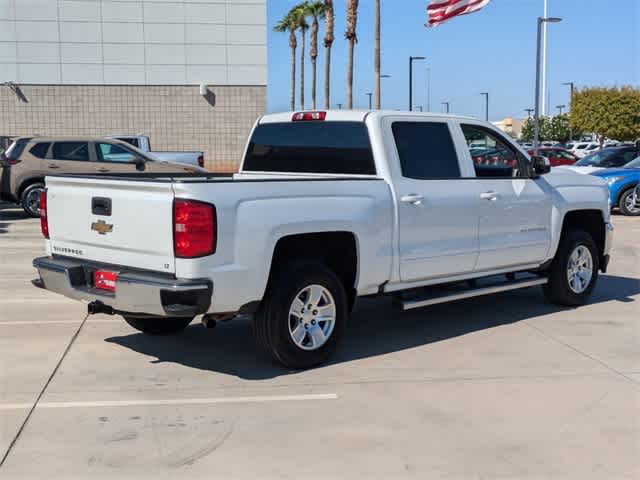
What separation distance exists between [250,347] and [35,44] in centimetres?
2675

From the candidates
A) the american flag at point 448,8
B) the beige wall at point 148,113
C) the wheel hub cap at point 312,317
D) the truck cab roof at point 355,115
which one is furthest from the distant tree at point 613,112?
the wheel hub cap at point 312,317

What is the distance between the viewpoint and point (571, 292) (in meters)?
8.72

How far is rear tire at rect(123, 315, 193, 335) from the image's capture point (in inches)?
286

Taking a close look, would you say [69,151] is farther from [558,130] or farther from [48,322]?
[558,130]

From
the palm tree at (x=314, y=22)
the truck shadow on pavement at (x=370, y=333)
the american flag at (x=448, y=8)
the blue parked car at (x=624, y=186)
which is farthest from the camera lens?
the palm tree at (x=314, y=22)

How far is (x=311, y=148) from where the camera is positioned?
7.46 meters

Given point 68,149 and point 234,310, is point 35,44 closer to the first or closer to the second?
point 68,149

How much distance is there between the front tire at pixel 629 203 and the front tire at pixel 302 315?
14.2m

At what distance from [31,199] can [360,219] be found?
13015 mm

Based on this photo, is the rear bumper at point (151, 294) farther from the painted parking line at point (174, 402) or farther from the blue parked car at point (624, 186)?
the blue parked car at point (624, 186)

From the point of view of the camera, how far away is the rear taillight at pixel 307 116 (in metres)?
7.36

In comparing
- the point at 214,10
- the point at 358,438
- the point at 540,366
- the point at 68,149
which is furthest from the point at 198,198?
the point at 214,10

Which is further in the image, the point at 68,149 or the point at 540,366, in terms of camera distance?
the point at 68,149

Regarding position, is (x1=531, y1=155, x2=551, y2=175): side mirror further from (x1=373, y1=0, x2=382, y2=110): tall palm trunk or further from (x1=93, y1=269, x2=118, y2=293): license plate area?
(x1=373, y1=0, x2=382, y2=110): tall palm trunk
